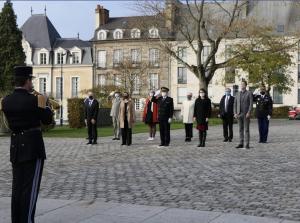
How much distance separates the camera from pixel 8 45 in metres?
34.0

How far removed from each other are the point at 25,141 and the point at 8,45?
29.4 meters

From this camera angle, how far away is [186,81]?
239 ft

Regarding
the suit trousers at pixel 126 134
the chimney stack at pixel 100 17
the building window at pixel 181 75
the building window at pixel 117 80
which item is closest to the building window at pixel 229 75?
the building window at pixel 117 80

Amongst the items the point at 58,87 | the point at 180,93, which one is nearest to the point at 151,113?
the point at 180,93

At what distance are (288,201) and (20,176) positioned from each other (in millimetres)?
4174

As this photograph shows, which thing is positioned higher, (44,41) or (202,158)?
(44,41)

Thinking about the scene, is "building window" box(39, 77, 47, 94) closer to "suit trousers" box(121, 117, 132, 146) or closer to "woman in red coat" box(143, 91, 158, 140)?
"woman in red coat" box(143, 91, 158, 140)

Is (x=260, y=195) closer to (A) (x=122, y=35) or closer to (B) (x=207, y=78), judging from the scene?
(B) (x=207, y=78)

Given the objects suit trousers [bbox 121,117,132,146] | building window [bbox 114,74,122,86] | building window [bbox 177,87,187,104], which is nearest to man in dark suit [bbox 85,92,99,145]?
suit trousers [bbox 121,117,132,146]

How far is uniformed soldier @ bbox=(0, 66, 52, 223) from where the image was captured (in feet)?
19.7

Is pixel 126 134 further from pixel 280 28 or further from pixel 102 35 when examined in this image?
pixel 102 35

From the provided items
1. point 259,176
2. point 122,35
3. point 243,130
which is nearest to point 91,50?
point 122,35

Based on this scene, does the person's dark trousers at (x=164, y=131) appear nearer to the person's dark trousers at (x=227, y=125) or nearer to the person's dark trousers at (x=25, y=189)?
the person's dark trousers at (x=227, y=125)

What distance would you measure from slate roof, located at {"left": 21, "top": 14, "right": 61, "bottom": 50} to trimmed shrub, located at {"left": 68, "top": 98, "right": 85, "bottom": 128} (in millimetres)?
47396
